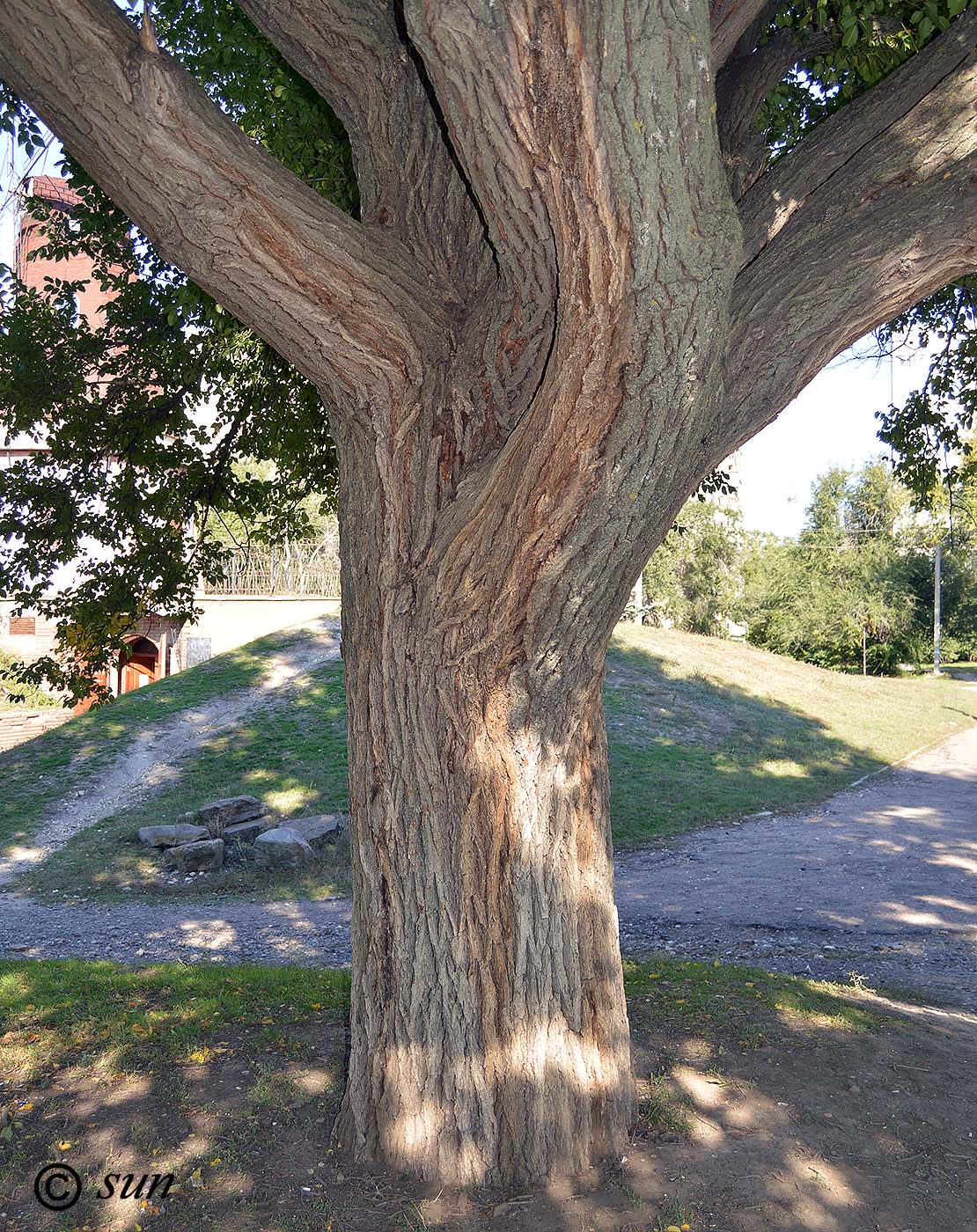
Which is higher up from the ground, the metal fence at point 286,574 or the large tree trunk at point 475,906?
the metal fence at point 286,574

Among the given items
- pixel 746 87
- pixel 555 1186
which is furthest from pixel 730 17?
pixel 555 1186

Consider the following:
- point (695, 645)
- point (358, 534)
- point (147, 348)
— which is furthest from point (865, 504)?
point (358, 534)

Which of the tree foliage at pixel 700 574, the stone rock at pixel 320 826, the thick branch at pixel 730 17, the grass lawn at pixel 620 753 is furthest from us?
the tree foliage at pixel 700 574

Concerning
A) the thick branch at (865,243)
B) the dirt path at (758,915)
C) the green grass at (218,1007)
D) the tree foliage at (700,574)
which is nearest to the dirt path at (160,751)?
the dirt path at (758,915)

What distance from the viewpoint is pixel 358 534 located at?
382cm

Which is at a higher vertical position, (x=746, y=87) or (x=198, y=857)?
(x=746, y=87)

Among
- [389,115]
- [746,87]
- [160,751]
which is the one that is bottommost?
[160,751]

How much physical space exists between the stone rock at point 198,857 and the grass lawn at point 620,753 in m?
0.20

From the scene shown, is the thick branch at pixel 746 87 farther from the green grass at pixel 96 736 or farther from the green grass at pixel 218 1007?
the green grass at pixel 96 736

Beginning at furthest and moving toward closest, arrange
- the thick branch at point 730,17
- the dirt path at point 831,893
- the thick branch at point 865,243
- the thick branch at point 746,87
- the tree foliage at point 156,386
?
the dirt path at point 831,893 → the tree foliage at point 156,386 → the thick branch at point 746,87 → the thick branch at point 730,17 → the thick branch at point 865,243

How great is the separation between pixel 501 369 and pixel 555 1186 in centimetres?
296

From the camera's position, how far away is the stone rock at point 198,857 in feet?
34.9

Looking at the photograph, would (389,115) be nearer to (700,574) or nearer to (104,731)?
(104,731)

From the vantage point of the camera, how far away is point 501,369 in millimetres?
3531
